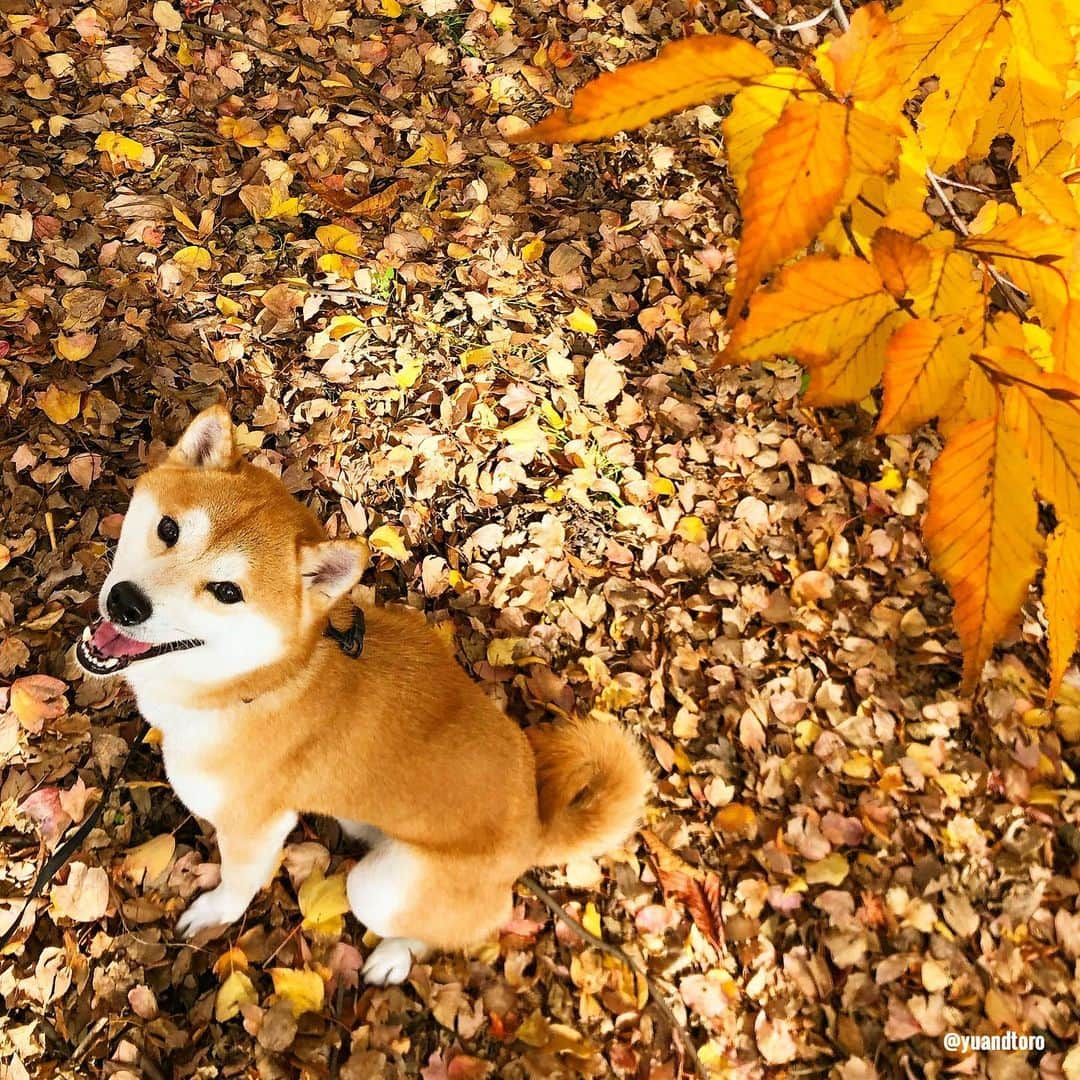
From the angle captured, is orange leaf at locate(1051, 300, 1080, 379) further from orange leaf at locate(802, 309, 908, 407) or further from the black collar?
the black collar

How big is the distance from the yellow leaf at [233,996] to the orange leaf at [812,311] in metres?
2.76

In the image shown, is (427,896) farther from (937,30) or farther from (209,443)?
(937,30)

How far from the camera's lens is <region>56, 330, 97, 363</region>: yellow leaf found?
3.74 meters

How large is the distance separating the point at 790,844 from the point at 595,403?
7.33 ft

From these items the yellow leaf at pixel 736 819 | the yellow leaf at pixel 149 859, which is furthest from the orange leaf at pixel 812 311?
the yellow leaf at pixel 149 859

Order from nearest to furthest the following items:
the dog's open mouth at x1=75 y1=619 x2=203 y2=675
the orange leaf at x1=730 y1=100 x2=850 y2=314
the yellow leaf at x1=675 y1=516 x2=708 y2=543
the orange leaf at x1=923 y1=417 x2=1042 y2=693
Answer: the orange leaf at x1=730 y1=100 x2=850 y2=314 < the orange leaf at x1=923 y1=417 x2=1042 y2=693 < the dog's open mouth at x1=75 y1=619 x2=203 y2=675 < the yellow leaf at x1=675 y1=516 x2=708 y2=543

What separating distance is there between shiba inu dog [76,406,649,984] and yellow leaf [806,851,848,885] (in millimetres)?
967

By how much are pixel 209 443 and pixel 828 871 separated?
114 inches

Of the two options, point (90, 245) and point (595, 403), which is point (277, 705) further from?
point (90, 245)

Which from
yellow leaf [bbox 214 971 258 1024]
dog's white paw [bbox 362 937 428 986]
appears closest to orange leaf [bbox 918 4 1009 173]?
dog's white paw [bbox 362 937 428 986]

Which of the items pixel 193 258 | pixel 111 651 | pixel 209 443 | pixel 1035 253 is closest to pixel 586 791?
pixel 111 651

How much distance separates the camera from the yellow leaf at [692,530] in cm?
402

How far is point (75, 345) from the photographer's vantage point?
12.3 feet

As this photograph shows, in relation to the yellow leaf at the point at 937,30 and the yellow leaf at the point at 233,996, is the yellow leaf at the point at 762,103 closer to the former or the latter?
the yellow leaf at the point at 937,30
